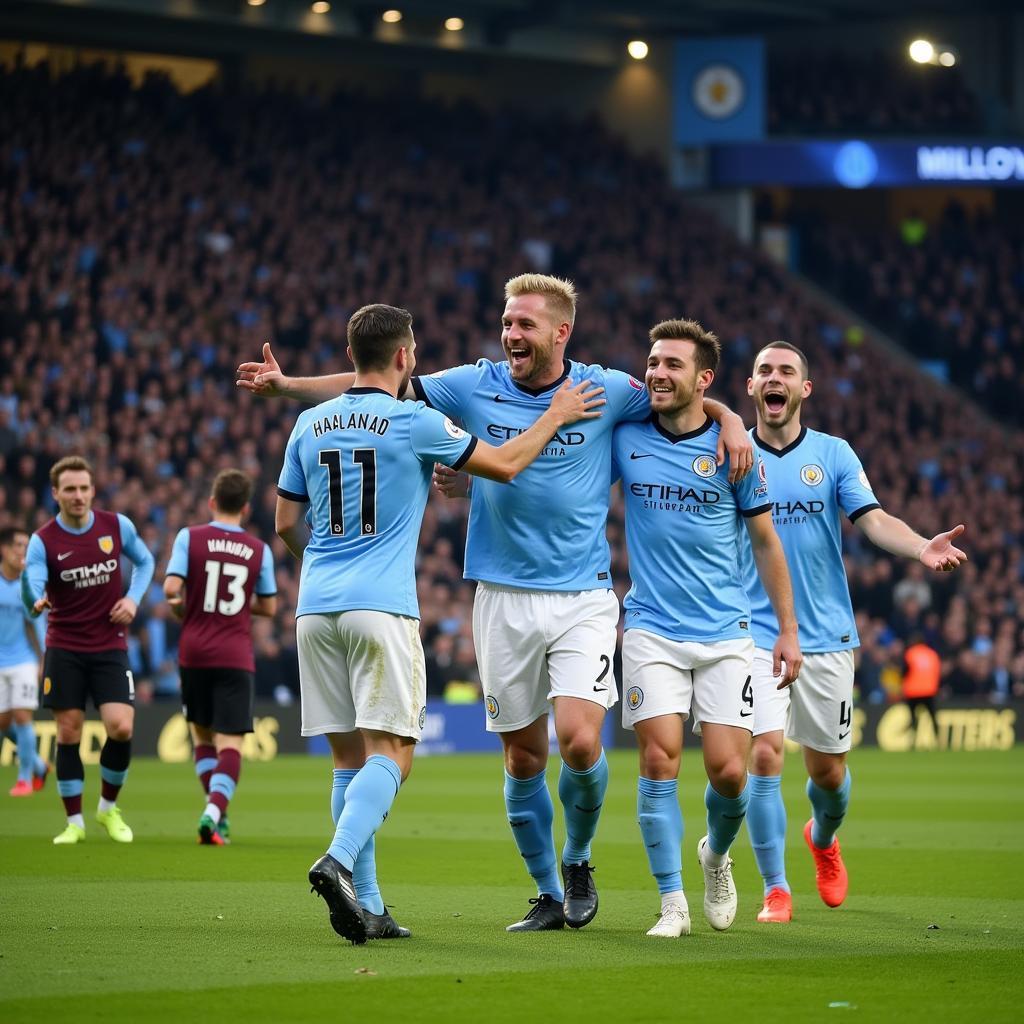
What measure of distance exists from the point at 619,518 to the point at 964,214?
1710cm

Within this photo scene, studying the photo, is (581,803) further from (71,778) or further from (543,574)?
(71,778)

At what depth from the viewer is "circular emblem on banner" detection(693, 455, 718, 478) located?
8445 millimetres

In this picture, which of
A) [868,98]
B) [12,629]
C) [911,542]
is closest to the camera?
[911,542]

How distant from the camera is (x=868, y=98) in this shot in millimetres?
41719

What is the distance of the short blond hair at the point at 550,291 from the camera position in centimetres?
827

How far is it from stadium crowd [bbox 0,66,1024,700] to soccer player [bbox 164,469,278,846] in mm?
9191

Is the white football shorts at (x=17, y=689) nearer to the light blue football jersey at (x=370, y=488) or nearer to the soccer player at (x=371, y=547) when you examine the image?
the soccer player at (x=371, y=547)

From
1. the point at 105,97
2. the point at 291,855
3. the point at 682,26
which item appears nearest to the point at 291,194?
the point at 105,97

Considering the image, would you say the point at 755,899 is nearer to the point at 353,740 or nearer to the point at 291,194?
the point at 353,740

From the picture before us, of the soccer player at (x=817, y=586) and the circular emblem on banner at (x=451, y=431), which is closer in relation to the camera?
the circular emblem on banner at (x=451, y=431)

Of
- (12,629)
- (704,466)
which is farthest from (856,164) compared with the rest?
(704,466)

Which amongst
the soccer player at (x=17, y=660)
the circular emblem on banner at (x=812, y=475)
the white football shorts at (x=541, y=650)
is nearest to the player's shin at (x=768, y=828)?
the white football shorts at (x=541, y=650)

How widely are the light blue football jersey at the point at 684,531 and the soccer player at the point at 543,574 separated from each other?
133 millimetres

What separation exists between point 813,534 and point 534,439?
6.94 ft
